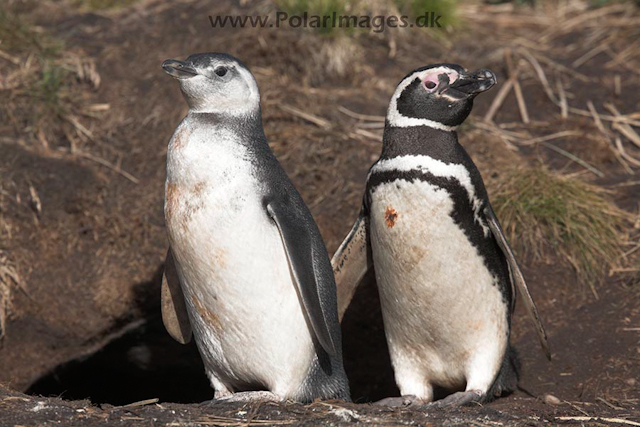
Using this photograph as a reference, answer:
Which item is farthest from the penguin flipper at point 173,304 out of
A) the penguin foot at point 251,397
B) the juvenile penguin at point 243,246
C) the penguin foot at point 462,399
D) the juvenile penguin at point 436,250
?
the penguin foot at point 462,399

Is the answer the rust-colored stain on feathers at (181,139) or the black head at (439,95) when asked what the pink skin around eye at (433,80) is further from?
the rust-colored stain on feathers at (181,139)

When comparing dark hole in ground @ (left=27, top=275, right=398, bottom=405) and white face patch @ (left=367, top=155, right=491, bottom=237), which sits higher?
white face patch @ (left=367, top=155, right=491, bottom=237)

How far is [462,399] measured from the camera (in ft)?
11.5

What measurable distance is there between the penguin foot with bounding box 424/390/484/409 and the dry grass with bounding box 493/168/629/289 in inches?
49.7

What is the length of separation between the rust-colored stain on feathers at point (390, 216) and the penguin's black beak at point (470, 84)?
20.1 inches

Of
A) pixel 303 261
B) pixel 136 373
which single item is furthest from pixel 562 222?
pixel 136 373

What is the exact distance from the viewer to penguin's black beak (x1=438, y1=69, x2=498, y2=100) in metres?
3.34

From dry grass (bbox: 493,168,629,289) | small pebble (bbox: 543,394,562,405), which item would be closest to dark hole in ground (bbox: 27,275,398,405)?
dry grass (bbox: 493,168,629,289)

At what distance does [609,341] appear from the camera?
4.18m

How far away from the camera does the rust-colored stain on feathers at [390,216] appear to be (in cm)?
345

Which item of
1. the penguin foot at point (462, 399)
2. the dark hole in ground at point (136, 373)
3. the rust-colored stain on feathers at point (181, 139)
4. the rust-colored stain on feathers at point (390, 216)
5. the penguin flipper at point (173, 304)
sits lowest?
the dark hole in ground at point (136, 373)

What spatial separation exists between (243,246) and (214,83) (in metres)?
0.63

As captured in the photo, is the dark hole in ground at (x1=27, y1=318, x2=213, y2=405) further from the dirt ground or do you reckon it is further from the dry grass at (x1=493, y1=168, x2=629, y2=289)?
the dry grass at (x1=493, y1=168, x2=629, y2=289)

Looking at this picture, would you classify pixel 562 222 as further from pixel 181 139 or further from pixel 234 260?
pixel 181 139
